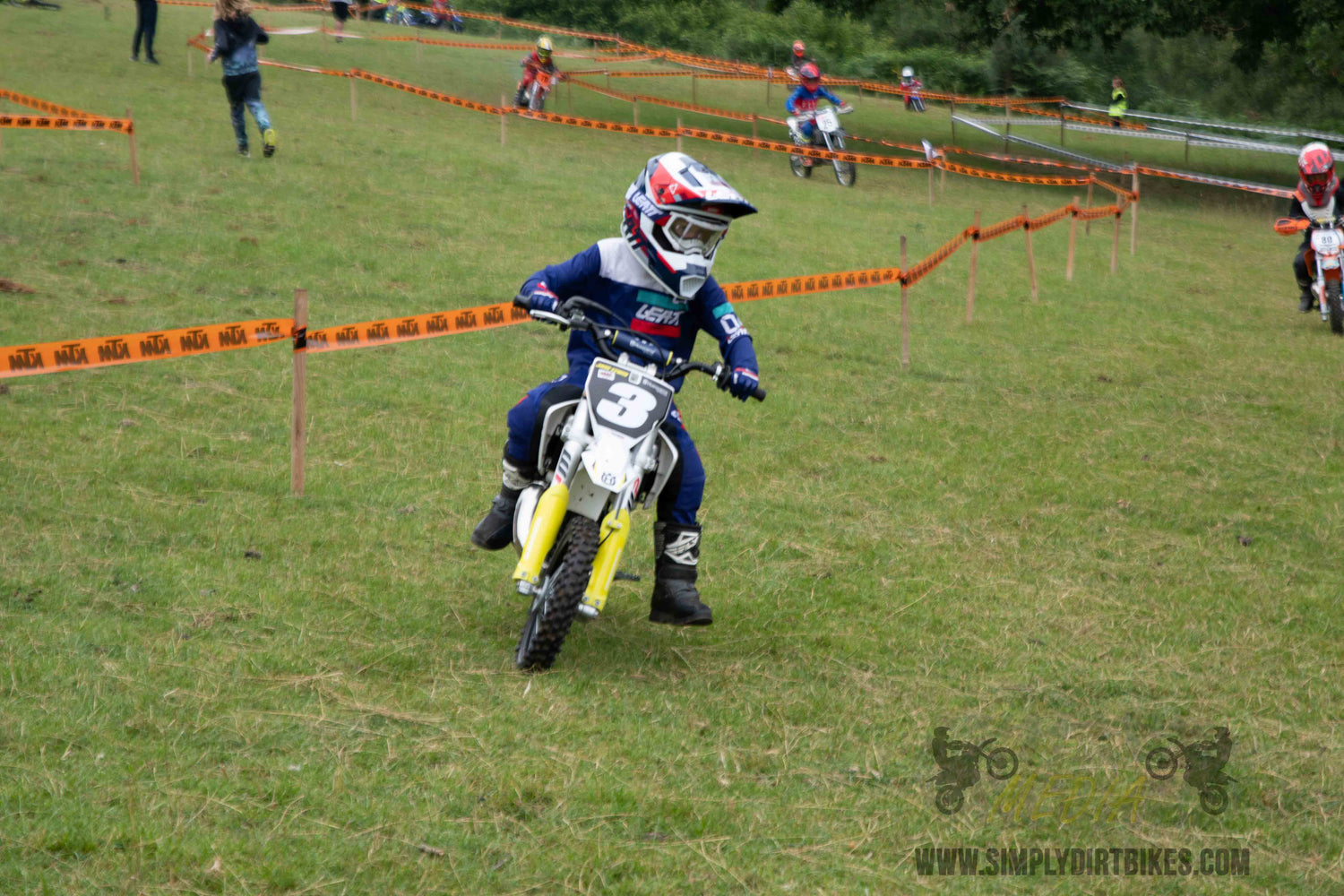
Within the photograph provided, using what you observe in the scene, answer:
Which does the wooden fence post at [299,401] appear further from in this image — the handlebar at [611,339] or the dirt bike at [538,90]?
the dirt bike at [538,90]

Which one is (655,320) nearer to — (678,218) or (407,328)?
(678,218)

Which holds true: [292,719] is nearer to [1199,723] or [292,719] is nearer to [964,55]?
[1199,723]

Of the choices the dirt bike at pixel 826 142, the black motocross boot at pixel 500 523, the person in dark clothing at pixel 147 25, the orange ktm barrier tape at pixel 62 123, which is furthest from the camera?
the person in dark clothing at pixel 147 25

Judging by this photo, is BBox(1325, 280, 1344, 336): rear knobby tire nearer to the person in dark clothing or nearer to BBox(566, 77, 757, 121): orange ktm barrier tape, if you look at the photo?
BBox(566, 77, 757, 121): orange ktm barrier tape

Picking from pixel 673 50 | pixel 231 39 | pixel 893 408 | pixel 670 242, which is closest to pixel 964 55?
pixel 673 50

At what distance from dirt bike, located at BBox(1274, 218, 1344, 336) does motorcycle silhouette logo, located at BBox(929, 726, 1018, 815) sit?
1118cm

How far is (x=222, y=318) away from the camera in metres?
10.7

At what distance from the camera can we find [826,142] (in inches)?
952

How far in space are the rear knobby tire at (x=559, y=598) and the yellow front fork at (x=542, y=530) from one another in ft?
0.23

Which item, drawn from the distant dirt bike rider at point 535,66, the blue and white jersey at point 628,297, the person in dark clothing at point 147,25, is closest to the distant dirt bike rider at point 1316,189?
the blue and white jersey at point 628,297

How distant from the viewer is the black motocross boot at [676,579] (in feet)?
18.5

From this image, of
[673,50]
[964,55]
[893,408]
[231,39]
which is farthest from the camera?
[673,50]

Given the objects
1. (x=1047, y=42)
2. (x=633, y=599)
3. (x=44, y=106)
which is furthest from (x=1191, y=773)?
(x=1047, y=42)

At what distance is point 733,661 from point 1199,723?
1.91 m
